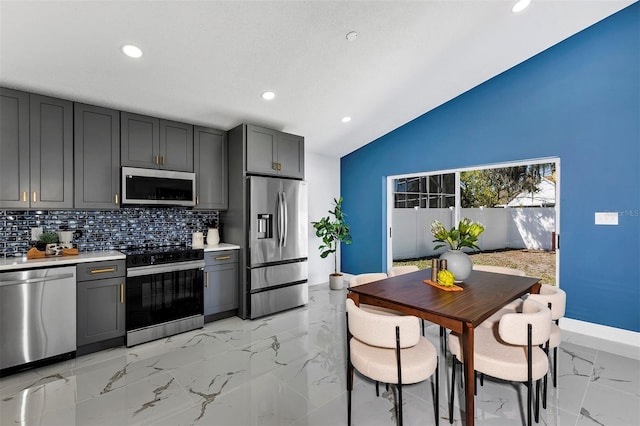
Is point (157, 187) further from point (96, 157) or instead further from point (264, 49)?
point (264, 49)

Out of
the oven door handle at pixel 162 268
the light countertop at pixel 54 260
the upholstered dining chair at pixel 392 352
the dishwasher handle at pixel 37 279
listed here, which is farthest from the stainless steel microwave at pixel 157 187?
the upholstered dining chair at pixel 392 352

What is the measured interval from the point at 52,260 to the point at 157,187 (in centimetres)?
122

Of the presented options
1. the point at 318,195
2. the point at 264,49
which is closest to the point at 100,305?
the point at 264,49

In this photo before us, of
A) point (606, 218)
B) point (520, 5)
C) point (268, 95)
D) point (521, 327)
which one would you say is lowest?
point (521, 327)

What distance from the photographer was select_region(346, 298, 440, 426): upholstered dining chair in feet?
5.50

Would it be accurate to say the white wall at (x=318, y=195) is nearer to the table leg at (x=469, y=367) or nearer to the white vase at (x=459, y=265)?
the white vase at (x=459, y=265)

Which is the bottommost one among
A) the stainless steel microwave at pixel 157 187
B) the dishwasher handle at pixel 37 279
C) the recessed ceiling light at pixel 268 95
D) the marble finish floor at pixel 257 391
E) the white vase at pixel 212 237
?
the marble finish floor at pixel 257 391

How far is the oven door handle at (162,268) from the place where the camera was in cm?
311

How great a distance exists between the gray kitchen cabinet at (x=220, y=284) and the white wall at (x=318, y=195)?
191cm

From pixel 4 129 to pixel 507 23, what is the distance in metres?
4.93

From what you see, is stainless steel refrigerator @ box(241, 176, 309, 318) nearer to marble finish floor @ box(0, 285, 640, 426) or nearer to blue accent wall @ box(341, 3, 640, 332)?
marble finish floor @ box(0, 285, 640, 426)

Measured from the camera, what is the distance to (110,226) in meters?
3.53

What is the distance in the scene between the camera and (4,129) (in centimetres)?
273

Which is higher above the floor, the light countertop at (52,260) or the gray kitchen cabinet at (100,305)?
the light countertop at (52,260)
